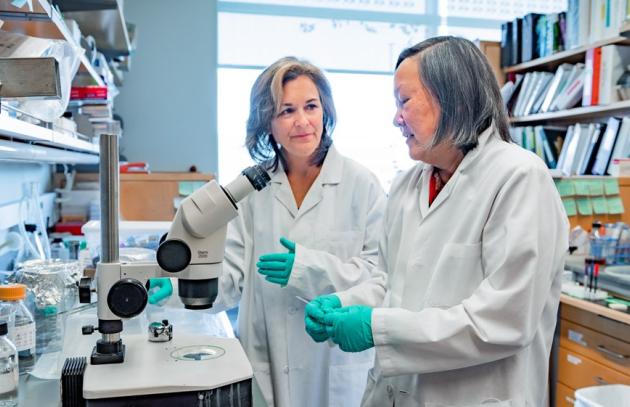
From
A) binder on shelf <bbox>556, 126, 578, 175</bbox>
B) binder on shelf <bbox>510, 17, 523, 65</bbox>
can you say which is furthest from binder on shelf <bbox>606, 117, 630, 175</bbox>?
binder on shelf <bbox>510, 17, 523, 65</bbox>

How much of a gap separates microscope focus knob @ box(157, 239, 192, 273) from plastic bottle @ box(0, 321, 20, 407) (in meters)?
0.34

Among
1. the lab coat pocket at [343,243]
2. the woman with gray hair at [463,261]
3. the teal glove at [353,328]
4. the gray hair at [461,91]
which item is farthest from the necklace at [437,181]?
the lab coat pocket at [343,243]

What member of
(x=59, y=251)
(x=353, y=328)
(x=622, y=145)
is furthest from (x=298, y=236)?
(x=622, y=145)

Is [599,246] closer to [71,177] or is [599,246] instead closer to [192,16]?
[71,177]

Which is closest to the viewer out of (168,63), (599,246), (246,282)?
(246,282)

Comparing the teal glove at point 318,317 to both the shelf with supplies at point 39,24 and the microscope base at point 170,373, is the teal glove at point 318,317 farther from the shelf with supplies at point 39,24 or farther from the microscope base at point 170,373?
the shelf with supplies at point 39,24

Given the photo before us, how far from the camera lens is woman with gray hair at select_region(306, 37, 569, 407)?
3.40 feet

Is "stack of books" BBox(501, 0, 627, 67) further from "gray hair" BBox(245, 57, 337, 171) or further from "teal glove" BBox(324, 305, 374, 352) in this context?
"teal glove" BBox(324, 305, 374, 352)

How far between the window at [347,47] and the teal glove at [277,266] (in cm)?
272

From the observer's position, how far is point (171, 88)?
4078mm

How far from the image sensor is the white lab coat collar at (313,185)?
1680 millimetres

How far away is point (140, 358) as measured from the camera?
2.89 ft

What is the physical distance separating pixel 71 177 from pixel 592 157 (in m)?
2.95

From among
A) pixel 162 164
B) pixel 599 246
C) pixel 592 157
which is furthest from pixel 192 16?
pixel 599 246
